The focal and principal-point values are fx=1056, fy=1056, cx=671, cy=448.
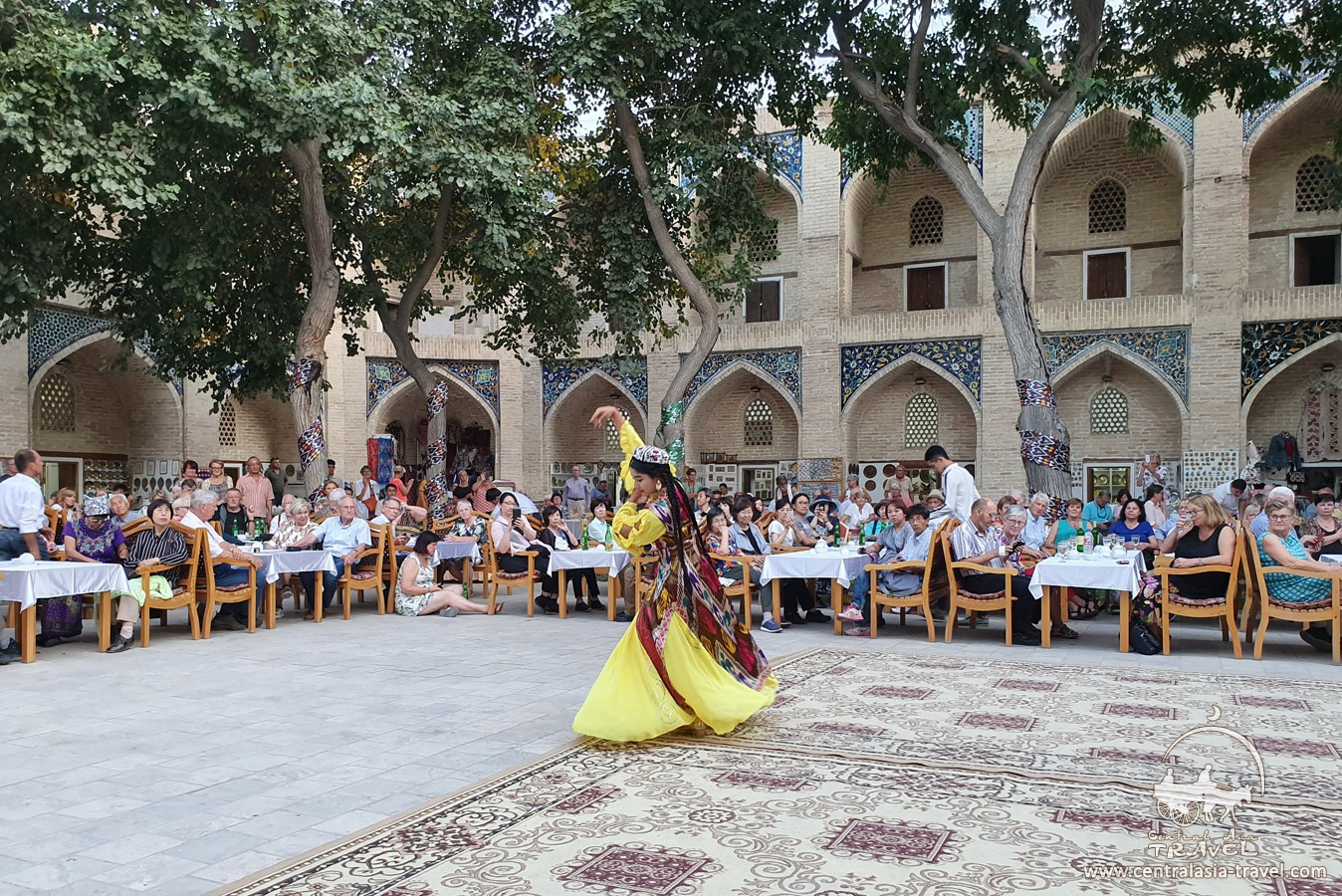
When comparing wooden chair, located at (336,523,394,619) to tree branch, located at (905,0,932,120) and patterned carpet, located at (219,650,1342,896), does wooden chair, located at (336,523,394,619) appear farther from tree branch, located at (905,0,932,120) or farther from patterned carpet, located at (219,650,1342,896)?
tree branch, located at (905,0,932,120)

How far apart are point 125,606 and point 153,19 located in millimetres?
5329

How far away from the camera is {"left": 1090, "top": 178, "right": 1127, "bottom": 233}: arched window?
19.5 m

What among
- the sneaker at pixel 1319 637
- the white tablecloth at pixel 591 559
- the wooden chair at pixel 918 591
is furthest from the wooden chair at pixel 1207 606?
the white tablecloth at pixel 591 559

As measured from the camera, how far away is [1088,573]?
746 cm

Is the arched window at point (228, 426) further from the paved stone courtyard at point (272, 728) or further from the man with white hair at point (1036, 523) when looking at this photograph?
the man with white hair at point (1036, 523)

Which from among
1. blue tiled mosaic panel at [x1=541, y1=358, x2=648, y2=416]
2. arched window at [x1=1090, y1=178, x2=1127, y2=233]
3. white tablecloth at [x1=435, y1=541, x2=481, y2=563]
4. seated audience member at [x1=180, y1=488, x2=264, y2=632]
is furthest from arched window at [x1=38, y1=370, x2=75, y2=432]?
arched window at [x1=1090, y1=178, x2=1127, y2=233]

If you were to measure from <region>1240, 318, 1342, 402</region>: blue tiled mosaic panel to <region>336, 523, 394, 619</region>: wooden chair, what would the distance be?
13917 mm

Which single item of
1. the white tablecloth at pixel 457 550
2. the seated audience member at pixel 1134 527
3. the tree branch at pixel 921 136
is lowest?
the white tablecloth at pixel 457 550

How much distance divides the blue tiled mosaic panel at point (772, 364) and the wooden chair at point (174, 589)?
41.2 feet

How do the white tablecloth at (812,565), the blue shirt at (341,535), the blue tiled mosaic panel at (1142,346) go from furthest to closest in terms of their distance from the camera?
the blue tiled mosaic panel at (1142,346) → the blue shirt at (341,535) → the white tablecloth at (812,565)

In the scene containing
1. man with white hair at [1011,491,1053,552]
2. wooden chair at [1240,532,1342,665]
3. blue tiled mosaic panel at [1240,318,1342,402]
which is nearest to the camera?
wooden chair at [1240,532,1342,665]

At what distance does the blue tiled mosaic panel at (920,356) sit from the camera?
737 inches

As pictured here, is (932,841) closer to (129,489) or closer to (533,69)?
(533,69)

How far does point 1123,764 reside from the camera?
165 inches
